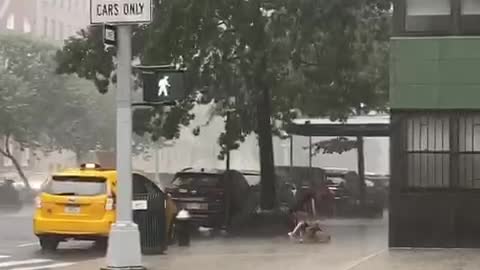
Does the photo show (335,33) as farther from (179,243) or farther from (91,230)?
(91,230)

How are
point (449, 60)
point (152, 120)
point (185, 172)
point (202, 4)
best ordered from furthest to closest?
point (152, 120)
point (185, 172)
point (202, 4)
point (449, 60)

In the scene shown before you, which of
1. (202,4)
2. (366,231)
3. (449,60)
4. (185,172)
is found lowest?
(366,231)

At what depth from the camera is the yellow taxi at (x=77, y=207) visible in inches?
680

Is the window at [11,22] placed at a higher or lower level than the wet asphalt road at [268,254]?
higher

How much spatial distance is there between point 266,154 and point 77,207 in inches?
446

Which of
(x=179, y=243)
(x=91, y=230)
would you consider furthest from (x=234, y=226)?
(x=91, y=230)

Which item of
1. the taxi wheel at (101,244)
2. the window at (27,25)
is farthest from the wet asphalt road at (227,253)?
the window at (27,25)

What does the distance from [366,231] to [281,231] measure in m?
2.38

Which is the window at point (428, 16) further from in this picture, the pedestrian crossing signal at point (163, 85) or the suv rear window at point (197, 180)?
the suv rear window at point (197, 180)

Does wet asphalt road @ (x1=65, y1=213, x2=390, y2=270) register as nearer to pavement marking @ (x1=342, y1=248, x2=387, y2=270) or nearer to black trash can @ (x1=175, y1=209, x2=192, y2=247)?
pavement marking @ (x1=342, y1=248, x2=387, y2=270)

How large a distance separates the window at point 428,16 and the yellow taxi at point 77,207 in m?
6.22

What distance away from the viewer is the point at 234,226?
24266mm

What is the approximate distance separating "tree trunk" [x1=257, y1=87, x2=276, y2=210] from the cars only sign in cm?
1390

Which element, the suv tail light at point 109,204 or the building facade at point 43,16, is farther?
the building facade at point 43,16
